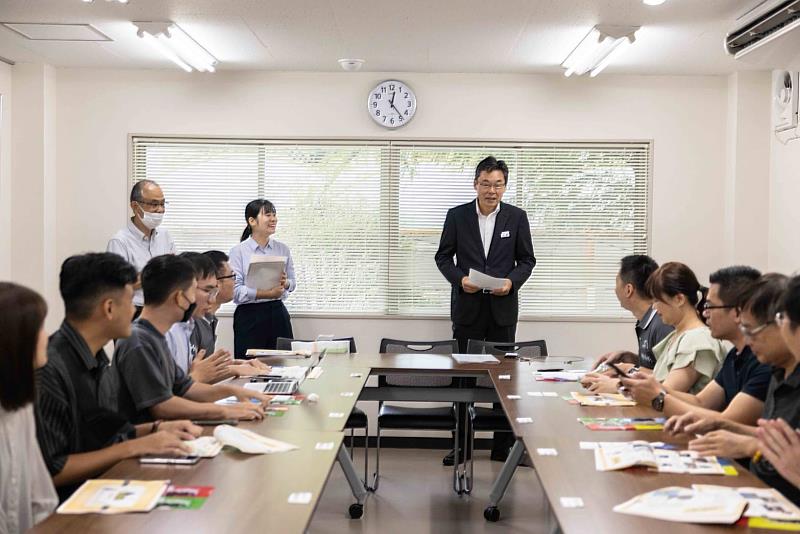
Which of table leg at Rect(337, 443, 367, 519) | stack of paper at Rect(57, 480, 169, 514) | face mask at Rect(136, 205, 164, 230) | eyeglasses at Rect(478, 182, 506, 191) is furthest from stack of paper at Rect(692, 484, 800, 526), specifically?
face mask at Rect(136, 205, 164, 230)

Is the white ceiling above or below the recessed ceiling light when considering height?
above

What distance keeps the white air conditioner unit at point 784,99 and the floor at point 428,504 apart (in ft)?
9.98

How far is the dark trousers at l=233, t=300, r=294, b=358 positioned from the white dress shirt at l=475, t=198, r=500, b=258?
5.16 feet

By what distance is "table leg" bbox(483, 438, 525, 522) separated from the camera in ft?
15.0

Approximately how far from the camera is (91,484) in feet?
7.87

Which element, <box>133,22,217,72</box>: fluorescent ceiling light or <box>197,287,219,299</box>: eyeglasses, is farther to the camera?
<box>133,22,217,72</box>: fluorescent ceiling light

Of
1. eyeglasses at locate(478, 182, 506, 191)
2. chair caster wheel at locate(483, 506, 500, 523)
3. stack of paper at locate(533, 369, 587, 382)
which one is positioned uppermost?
eyeglasses at locate(478, 182, 506, 191)

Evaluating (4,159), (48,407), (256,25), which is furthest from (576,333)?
(48,407)

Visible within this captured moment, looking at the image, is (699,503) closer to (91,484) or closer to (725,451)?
(725,451)

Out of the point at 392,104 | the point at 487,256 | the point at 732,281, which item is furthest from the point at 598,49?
the point at 732,281

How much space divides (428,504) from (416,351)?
4.11 feet

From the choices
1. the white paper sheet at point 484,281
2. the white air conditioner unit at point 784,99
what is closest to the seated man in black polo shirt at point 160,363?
the white paper sheet at point 484,281

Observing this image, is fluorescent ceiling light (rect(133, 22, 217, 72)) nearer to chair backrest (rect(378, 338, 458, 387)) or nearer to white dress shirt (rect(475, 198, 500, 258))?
white dress shirt (rect(475, 198, 500, 258))

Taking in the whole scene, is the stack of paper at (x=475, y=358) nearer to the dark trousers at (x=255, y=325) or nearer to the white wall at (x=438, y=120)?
the dark trousers at (x=255, y=325)
